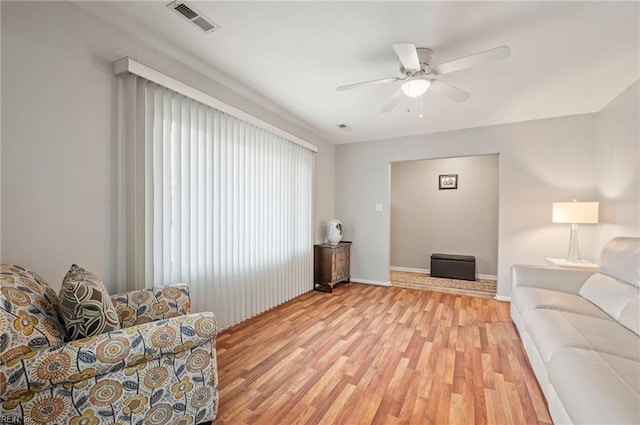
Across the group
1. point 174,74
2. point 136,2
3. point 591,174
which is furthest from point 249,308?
point 591,174

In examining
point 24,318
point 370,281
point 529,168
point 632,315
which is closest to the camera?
point 24,318

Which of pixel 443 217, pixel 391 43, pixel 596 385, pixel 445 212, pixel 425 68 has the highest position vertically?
pixel 391 43

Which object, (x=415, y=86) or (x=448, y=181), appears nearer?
(x=415, y=86)

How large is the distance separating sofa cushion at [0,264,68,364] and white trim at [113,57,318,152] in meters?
1.40

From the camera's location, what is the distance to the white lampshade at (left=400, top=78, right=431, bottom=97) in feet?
7.23

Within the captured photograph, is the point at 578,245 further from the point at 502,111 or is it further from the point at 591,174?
the point at 502,111

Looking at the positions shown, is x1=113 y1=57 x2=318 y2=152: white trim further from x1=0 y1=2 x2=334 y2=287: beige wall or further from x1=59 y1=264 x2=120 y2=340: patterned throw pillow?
x1=59 y1=264 x2=120 y2=340: patterned throw pillow

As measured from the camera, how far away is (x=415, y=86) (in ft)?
7.36

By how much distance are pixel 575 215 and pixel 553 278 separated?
3.47ft

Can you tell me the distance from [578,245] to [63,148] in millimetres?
5116

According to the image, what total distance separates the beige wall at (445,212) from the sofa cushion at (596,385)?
4.21 metres

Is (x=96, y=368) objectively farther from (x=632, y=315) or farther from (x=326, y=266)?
(x=326, y=266)

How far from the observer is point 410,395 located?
1880 millimetres

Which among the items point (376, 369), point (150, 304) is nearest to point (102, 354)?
point (150, 304)
